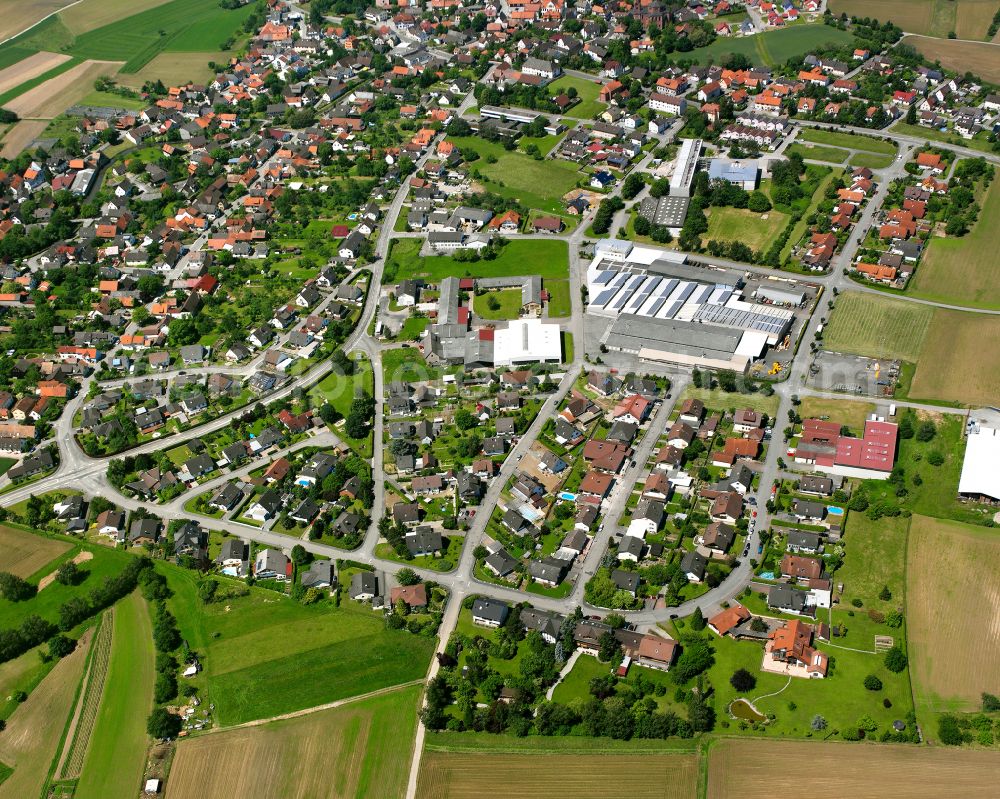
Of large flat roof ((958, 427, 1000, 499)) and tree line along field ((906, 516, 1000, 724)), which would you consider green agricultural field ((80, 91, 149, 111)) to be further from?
tree line along field ((906, 516, 1000, 724))

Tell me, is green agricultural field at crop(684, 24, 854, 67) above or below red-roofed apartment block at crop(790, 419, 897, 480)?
above

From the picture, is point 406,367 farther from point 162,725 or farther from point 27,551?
point 162,725

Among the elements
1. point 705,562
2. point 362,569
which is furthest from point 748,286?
point 362,569

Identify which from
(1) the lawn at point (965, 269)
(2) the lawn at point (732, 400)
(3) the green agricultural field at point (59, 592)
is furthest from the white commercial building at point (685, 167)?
(3) the green agricultural field at point (59, 592)

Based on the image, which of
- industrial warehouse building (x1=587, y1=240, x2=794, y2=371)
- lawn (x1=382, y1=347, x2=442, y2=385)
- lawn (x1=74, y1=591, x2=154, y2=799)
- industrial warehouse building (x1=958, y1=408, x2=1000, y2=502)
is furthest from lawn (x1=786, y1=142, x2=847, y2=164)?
lawn (x1=74, y1=591, x2=154, y2=799)

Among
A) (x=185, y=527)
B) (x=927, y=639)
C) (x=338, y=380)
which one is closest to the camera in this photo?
(x=927, y=639)

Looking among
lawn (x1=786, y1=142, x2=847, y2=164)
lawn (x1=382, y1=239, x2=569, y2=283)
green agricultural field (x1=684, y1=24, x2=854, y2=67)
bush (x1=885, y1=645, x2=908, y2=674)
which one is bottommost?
bush (x1=885, y1=645, x2=908, y2=674)

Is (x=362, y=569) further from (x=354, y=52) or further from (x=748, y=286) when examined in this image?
(x=354, y=52)
